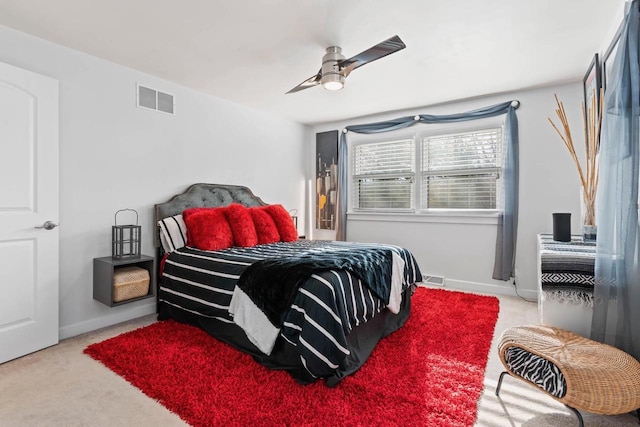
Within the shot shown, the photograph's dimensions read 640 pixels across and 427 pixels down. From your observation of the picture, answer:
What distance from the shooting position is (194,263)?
2760mm

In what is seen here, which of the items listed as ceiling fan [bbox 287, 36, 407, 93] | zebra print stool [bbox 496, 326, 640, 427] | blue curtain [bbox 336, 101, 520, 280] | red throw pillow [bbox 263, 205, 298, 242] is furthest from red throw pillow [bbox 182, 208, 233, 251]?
blue curtain [bbox 336, 101, 520, 280]

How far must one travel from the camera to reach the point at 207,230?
3131 millimetres

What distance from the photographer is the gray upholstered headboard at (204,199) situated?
10.9ft

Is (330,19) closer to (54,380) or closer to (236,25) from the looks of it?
(236,25)

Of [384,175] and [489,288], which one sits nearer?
[489,288]

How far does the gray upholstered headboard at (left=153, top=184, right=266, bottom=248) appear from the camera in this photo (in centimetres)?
334

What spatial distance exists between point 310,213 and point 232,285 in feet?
10.5

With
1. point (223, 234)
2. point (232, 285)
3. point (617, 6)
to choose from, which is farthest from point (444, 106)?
point (232, 285)

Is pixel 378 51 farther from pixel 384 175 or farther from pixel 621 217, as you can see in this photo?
pixel 384 175

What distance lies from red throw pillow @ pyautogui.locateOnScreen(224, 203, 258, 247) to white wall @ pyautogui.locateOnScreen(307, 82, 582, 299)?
2363mm

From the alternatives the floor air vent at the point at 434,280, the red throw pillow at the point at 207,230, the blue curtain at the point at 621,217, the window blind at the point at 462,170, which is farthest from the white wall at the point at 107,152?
the blue curtain at the point at 621,217

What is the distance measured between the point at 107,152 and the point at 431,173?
375 centimetres

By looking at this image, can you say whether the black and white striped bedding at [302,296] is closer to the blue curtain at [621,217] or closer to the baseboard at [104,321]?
the baseboard at [104,321]

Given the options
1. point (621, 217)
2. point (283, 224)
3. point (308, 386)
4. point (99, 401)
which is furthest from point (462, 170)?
point (99, 401)
